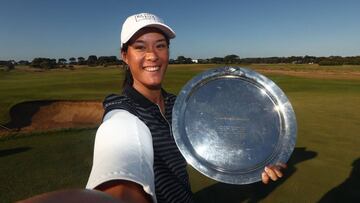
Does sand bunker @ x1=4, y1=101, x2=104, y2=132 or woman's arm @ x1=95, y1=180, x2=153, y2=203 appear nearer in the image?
woman's arm @ x1=95, y1=180, x2=153, y2=203

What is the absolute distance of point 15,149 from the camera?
26.8 ft

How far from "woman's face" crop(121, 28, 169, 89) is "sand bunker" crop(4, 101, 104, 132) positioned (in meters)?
13.0

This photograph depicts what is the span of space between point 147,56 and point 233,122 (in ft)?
2.54

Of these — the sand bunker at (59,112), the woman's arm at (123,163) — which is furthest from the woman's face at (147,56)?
Result: the sand bunker at (59,112)

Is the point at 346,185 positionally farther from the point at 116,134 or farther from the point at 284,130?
the point at 116,134

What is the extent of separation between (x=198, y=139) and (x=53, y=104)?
1641cm

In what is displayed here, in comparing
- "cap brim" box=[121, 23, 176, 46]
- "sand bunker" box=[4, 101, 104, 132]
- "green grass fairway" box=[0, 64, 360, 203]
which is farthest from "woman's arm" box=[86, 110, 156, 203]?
"sand bunker" box=[4, 101, 104, 132]

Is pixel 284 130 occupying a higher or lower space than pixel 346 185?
higher

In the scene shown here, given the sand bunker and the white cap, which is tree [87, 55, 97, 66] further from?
the white cap

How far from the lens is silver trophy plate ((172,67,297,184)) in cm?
229

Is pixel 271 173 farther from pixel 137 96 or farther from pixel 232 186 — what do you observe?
pixel 232 186

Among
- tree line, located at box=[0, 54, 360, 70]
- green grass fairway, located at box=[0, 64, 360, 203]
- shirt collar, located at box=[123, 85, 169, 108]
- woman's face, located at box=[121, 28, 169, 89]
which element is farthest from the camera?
tree line, located at box=[0, 54, 360, 70]

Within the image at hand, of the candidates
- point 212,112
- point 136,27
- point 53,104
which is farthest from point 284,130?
point 53,104

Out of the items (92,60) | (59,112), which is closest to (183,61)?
(92,60)
